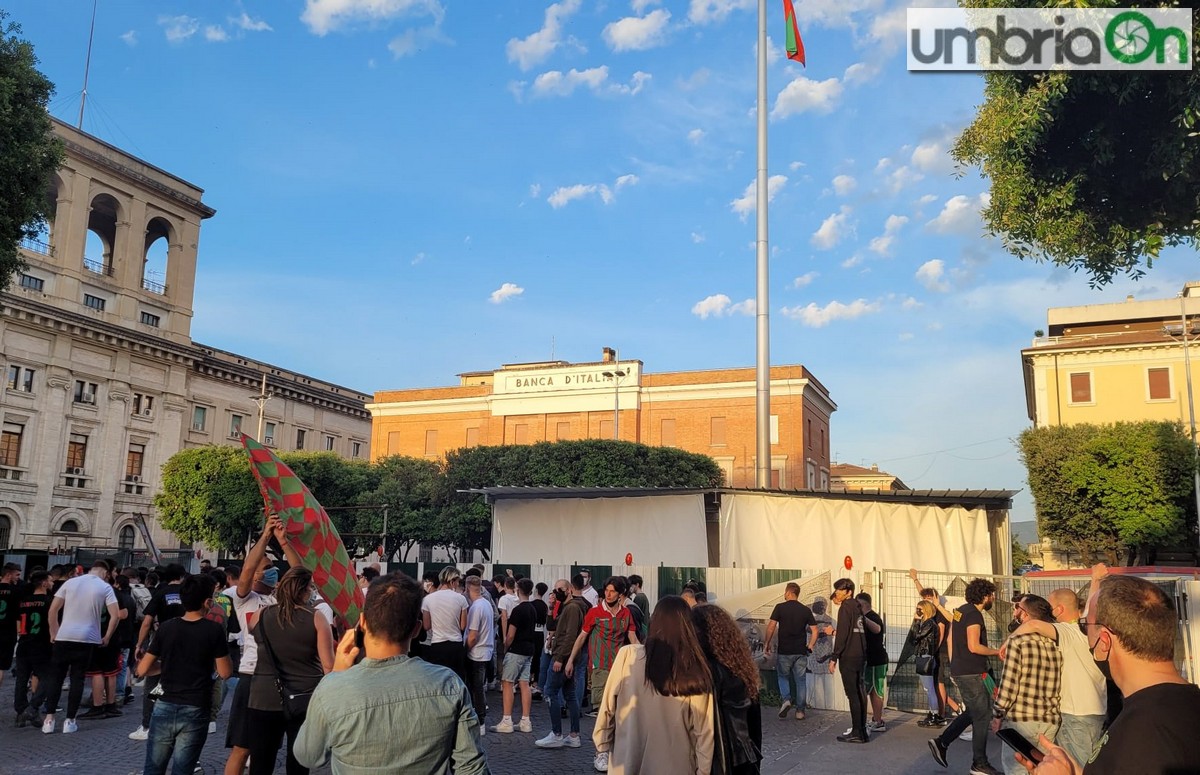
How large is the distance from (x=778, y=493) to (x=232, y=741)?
1398 cm

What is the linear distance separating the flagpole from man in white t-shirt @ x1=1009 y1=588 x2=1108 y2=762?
13.1 metres

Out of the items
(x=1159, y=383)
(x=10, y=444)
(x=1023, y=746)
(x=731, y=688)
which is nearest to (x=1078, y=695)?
(x=731, y=688)

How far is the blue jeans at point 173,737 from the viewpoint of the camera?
589 centimetres

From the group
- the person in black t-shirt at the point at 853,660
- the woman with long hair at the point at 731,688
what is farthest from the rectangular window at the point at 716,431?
the woman with long hair at the point at 731,688

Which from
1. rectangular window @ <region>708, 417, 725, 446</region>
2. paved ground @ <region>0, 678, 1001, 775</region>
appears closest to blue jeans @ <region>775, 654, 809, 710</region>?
paved ground @ <region>0, 678, 1001, 775</region>

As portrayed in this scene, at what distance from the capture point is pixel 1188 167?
686 cm

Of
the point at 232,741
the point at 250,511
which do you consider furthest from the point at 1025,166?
the point at 250,511

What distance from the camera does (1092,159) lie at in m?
7.37

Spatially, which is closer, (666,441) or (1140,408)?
(1140,408)

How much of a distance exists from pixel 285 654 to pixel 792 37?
1968 cm

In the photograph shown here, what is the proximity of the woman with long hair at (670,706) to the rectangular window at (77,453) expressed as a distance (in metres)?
50.8

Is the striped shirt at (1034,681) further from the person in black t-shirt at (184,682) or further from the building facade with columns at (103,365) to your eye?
the building facade with columns at (103,365)

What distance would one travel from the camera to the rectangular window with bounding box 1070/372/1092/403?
4538cm

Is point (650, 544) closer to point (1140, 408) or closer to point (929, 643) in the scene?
point (929, 643)
